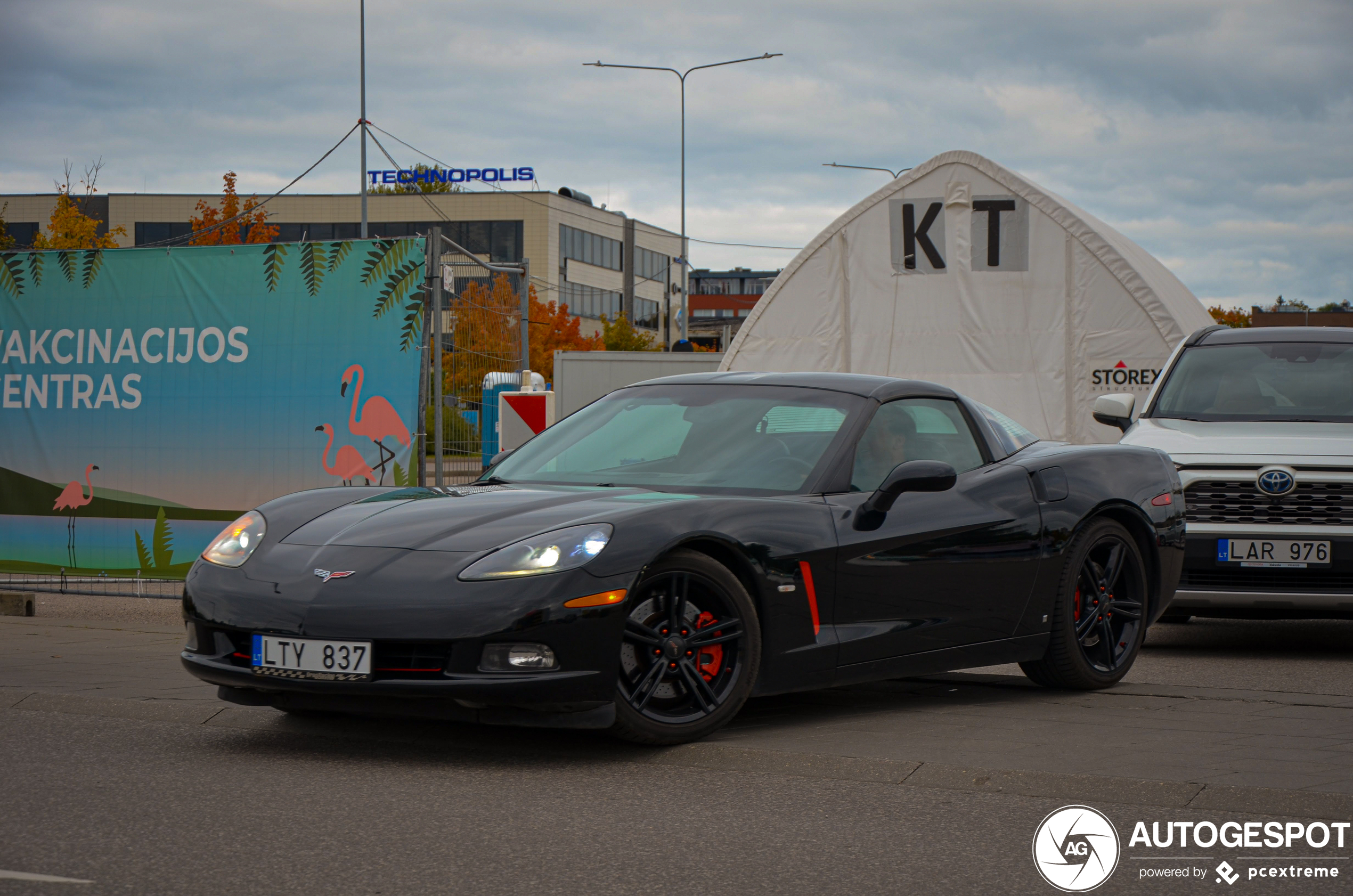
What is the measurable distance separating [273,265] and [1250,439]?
6.31m

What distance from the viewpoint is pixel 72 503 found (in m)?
10.9

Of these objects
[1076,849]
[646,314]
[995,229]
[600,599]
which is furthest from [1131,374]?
[646,314]

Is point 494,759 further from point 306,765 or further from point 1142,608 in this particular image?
point 1142,608

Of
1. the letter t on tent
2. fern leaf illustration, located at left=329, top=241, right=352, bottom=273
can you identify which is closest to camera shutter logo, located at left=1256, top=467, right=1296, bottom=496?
fern leaf illustration, located at left=329, top=241, right=352, bottom=273

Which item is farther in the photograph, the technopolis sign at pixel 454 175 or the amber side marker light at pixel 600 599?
the technopolis sign at pixel 454 175

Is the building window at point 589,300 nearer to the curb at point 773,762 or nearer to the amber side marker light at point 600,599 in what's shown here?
the curb at point 773,762

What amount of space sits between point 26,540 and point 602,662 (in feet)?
25.0

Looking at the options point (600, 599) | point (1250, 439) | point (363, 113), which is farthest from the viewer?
point (363, 113)

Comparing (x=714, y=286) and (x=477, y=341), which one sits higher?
(x=714, y=286)

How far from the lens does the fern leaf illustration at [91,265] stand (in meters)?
10.9

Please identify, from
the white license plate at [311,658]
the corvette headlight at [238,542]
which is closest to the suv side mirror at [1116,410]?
the corvette headlight at [238,542]

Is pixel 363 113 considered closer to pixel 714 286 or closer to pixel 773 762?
pixel 773 762

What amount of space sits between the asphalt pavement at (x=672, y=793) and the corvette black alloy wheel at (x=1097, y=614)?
5.4 inches

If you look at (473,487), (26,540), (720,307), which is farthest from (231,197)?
(720,307)
